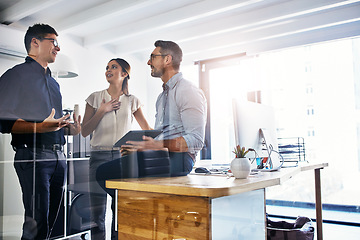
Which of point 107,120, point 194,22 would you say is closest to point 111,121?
point 107,120

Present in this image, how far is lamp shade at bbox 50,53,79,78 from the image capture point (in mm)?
1415

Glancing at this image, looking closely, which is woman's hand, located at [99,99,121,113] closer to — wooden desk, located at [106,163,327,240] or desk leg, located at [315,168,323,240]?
wooden desk, located at [106,163,327,240]

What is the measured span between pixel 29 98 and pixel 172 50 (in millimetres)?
1021

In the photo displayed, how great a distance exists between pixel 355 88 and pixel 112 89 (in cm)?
338

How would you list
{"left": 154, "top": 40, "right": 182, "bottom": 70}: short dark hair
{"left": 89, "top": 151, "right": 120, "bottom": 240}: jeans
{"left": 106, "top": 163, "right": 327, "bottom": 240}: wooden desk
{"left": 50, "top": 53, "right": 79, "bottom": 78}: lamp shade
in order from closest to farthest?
{"left": 106, "top": 163, "right": 327, "bottom": 240}: wooden desk < {"left": 50, "top": 53, "right": 79, "bottom": 78}: lamp shade < {"left": 89, "top": 151, "right": 120, "bottom": 240}: jeans < {"left": 154, "top": 40, "right": 182, "bottom": 70}: short dark hair

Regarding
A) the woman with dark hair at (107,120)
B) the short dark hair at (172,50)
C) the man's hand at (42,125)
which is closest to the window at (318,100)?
the short dark hair at (172,50)

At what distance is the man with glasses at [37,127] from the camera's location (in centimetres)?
131

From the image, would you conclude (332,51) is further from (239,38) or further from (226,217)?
(226,217)

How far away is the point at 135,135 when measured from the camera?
5.76ft

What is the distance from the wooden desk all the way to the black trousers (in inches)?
9.4

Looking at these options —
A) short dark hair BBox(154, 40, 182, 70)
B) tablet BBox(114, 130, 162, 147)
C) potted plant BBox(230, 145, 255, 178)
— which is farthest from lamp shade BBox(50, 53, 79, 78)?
potted plant BBox(230, 145, 255, 178)

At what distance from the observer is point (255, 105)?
2.08 meters

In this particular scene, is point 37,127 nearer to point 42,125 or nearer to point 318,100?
point 42,125

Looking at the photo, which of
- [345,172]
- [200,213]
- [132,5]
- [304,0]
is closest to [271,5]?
[304,0]
